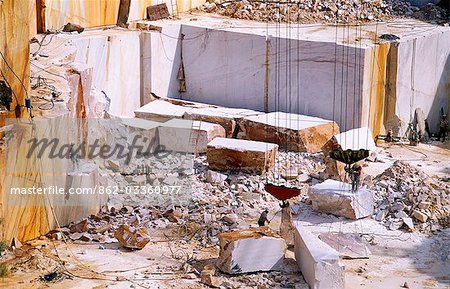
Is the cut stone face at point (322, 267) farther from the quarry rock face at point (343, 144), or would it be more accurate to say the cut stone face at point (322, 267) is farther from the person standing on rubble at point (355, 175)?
the quarry rock face at point (343, 144)

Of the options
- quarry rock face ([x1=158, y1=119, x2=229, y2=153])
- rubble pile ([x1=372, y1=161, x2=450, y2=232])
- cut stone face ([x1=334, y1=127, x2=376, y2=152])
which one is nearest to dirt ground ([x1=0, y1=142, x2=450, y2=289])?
rubble pile ([x1=372, y1=161, x2=450, y2=232])

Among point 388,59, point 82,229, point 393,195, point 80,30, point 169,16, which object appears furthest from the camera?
point 169,16

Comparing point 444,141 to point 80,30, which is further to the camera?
point 444,141

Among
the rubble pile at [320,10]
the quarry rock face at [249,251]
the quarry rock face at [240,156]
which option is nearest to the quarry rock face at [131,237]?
the quarry rock face at [249,251]

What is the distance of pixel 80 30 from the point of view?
647 inches

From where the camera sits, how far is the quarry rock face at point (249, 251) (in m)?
11.6

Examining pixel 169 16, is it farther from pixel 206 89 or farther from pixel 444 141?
pixel 444 141

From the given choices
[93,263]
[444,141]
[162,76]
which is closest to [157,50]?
[162,76]

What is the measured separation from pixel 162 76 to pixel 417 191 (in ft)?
18.5

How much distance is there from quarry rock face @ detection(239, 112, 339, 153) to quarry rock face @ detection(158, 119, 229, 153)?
64 centimetres

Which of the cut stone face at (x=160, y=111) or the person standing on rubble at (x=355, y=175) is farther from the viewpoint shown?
the cut stone face at (x=160, y=111)

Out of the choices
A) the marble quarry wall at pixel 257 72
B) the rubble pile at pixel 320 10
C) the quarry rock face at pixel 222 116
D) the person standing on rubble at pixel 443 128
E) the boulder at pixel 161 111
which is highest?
the rubble pile at pixel 320 10

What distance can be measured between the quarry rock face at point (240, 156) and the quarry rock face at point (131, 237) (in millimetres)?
2994

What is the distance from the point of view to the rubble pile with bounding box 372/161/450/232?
1363 centimetres
